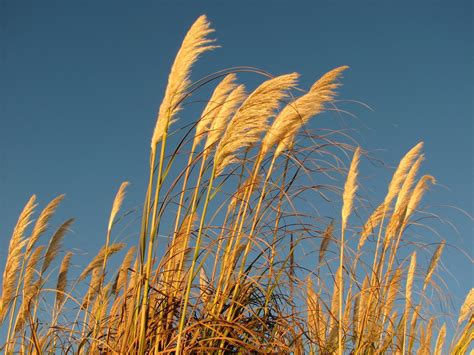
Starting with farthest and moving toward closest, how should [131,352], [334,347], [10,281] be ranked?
[10,281] → [334,347] → [131,352]

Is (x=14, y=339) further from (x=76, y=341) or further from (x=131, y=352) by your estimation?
(x=131, y=352)

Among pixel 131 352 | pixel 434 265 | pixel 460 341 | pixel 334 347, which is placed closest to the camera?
pixel 131 352

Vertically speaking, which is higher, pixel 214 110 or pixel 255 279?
pixel 214 110

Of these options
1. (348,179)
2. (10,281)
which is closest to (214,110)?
(348,179)

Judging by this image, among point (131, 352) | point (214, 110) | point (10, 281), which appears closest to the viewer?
point (131, 352)

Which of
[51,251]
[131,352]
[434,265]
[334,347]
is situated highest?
[434,265]

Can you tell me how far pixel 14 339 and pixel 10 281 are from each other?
0.81 meters

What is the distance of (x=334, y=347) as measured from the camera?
12.1 feet

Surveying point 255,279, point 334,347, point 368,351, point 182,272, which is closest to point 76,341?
point 182,272

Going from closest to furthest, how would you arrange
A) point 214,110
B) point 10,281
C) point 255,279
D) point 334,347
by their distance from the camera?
point 255,279 < point 214,110 < point 334,347 < point 10,281

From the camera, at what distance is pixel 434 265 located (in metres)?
4.54

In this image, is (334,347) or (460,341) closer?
(334,347)

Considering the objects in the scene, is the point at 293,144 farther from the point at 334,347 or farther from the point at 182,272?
Result: the point at 334,347

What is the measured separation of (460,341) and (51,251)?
3.08 metres
